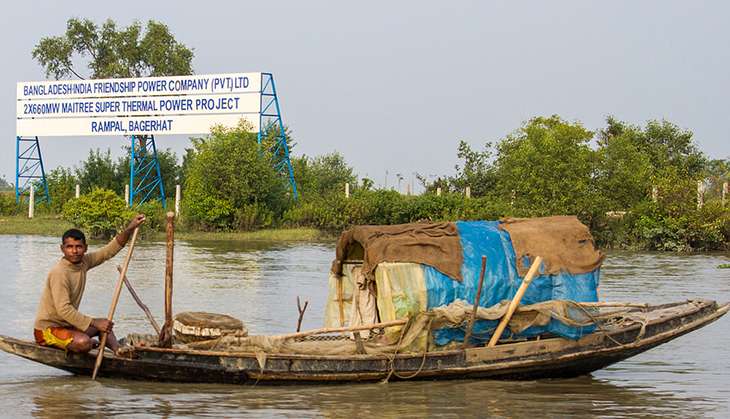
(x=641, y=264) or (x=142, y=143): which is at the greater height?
(x=142, y=143)

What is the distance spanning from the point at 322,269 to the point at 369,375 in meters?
13.6

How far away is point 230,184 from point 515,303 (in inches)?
1001

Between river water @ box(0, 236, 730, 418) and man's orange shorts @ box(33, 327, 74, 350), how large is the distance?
0.47 meters

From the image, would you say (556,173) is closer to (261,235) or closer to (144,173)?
(261,235)

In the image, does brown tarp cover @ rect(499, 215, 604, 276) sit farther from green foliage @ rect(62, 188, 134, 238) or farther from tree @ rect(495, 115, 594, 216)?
green foliage @ rect(62, 188, 134, 238)

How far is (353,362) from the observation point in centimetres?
951

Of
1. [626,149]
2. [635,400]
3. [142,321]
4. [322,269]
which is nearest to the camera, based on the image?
[635,400]

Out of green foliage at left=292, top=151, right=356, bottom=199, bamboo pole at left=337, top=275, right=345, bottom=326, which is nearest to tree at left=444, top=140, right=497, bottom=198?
green foliage at left=292, top=151, right=356, bottom=199

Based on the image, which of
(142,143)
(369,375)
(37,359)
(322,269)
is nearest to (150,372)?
(37,359)

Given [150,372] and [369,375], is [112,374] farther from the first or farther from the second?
[369,375]

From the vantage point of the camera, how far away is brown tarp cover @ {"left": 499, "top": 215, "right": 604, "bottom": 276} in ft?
33.2

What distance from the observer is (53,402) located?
9195mm

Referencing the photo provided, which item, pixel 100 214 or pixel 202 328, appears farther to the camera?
pixel 100 214

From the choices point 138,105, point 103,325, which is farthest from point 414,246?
point 138,105
